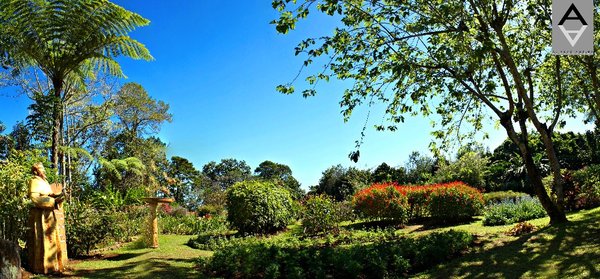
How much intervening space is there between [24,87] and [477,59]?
21.8 meters

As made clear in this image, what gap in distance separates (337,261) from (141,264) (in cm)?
446

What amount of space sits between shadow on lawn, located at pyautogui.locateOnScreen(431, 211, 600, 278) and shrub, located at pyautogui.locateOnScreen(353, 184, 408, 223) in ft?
21.5

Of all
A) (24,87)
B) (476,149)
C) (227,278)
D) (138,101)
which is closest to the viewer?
(227,278)

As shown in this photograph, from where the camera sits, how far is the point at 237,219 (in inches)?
587

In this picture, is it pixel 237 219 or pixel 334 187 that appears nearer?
pixel 237 219

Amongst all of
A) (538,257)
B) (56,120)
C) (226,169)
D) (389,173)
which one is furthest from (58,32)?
(226,169)

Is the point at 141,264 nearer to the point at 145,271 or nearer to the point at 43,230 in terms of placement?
the point at 145,271

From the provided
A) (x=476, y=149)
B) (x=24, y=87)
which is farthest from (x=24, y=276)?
(x=24, y=87)

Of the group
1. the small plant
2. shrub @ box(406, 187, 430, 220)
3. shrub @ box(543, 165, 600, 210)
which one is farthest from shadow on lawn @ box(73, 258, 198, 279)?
shrub @ box(543, 165, 600, 210)

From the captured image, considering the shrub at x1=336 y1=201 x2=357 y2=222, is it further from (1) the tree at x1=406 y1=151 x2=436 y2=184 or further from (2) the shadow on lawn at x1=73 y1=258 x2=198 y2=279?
(1) the tree at x1=406 y1=151 x2=436 y2=184

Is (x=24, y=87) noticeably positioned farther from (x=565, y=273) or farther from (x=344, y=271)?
(x=565, y=273)

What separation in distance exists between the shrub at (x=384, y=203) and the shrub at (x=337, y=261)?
255 inches

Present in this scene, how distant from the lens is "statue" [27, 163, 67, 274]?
25.7 ft

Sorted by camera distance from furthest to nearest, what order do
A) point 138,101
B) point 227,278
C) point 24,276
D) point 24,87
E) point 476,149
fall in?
1. point 138,101
2. point 24,87
3. point 476,149
4. point 227,278
5. point 24,276
